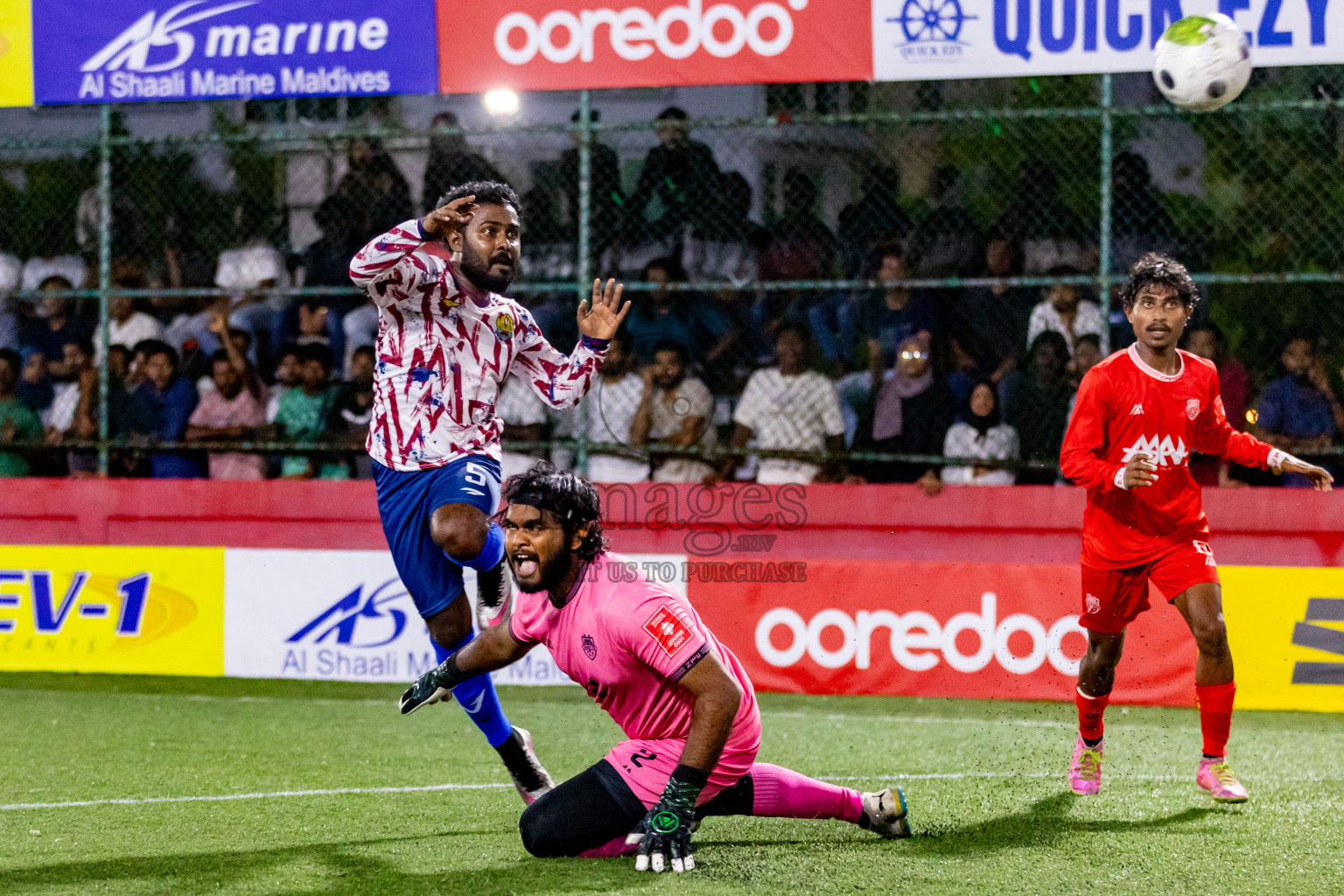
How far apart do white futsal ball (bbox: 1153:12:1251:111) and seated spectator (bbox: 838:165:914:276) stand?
8.98ft

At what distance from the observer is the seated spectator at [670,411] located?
8.59 metres

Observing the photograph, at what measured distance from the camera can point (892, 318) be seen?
8.94 metres

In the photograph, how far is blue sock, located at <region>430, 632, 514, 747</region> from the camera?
4.82m

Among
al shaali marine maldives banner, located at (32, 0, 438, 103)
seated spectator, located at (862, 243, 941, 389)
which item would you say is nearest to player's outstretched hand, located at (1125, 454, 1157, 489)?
seated spectator, located at (862, 243, 941, 389)

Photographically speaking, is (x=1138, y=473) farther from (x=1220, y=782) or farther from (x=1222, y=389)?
(x=1222, y=389)

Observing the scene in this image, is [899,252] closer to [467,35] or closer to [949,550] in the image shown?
[949,550]

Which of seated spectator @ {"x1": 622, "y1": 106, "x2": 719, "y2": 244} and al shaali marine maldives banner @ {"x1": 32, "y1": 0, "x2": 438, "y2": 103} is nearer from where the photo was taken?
al shaali marine maldives banner @ {"x1": 32, "y1": 0, "x2": 438, "y2": 103}

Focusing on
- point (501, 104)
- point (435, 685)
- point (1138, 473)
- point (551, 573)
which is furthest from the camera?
point (501, 104)

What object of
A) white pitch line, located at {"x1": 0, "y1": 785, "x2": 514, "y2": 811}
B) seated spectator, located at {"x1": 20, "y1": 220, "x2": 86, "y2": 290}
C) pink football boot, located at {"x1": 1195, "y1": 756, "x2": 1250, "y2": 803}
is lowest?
white pitch line, located at {"x1": 0, "y1": 785, "x2": 514, "y2": 811}

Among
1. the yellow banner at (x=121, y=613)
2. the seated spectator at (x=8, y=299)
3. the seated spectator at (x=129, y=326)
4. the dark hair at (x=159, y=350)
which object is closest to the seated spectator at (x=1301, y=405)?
the yellow banner at (x=121, y=613)

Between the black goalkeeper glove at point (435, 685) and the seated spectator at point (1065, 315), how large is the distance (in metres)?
5.10

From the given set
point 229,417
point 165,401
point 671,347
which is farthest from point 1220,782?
point 165,401

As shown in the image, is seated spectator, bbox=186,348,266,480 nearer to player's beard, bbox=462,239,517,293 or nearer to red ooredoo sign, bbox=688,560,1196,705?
red ooredoo sign, bbox=688,560,1196,705

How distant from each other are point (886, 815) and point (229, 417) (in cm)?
600
